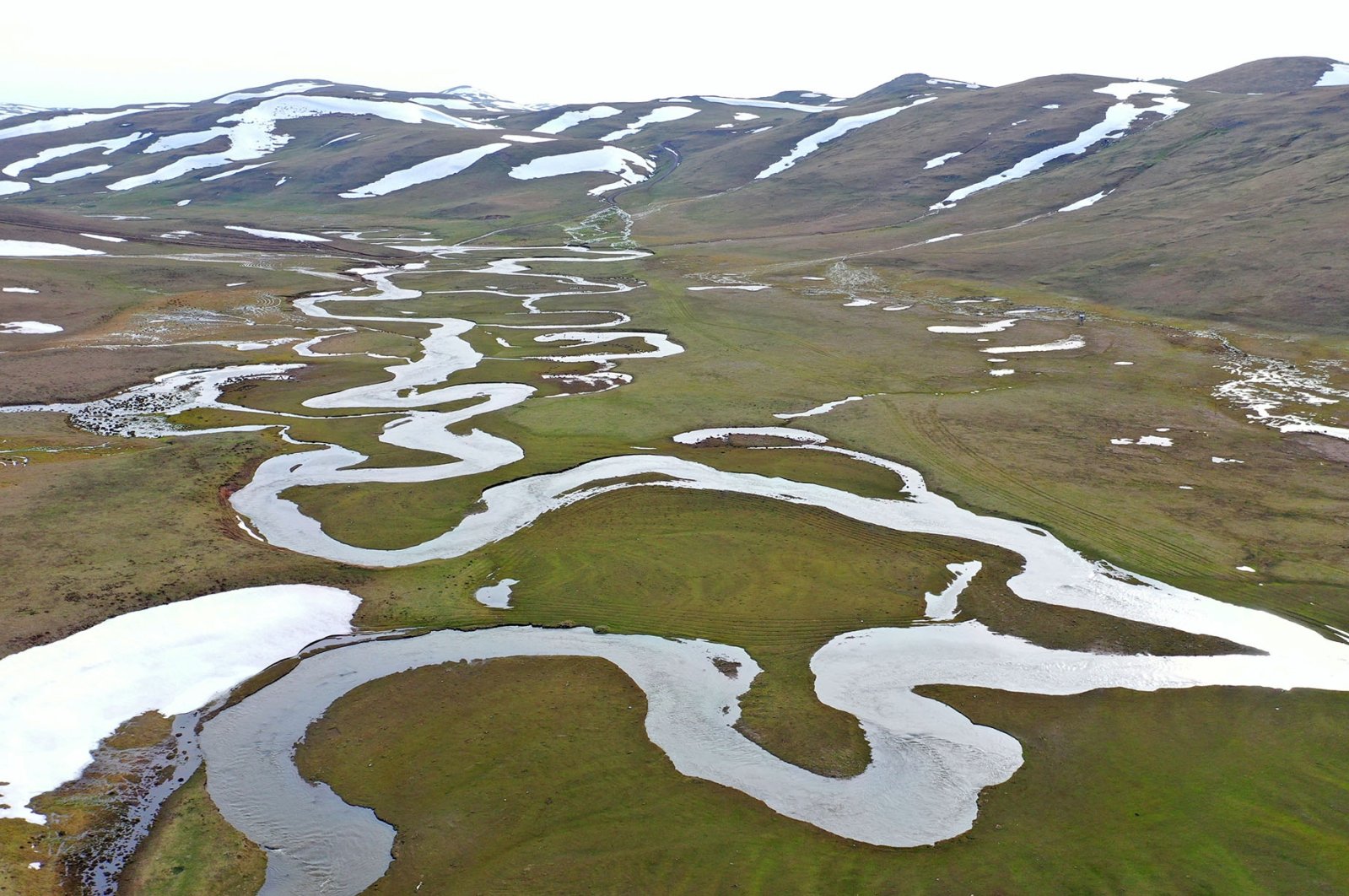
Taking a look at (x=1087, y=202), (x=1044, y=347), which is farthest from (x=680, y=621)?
(x=1087, y=202)

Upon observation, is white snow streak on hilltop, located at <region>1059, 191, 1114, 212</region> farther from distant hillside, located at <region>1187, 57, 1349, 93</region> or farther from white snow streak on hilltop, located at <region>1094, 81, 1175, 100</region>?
distant hillside, located at <region>1187, 57, 1349, 93</region>

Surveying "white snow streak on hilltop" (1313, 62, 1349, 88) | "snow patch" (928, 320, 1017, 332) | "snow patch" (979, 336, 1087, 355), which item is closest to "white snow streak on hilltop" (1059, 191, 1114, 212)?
"snow patch" (928, 320, 1017, 332)

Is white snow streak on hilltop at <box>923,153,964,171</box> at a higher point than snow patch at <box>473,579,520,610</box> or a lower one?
higher

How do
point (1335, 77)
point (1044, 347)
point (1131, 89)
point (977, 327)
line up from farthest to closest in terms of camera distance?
point (1335, 77) < point (1131, 89) < point (977, 327) < point (1044, 347)

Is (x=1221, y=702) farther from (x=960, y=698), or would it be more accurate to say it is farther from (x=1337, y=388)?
(x=1337, y=388)

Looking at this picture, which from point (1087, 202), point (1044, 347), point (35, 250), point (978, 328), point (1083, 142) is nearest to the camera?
point (1044, 347)

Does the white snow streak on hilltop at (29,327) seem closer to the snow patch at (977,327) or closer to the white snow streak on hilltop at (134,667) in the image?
the white snow streak on hilltop at (134,667)

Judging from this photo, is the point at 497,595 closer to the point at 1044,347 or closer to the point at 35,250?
the point at 1044,347
